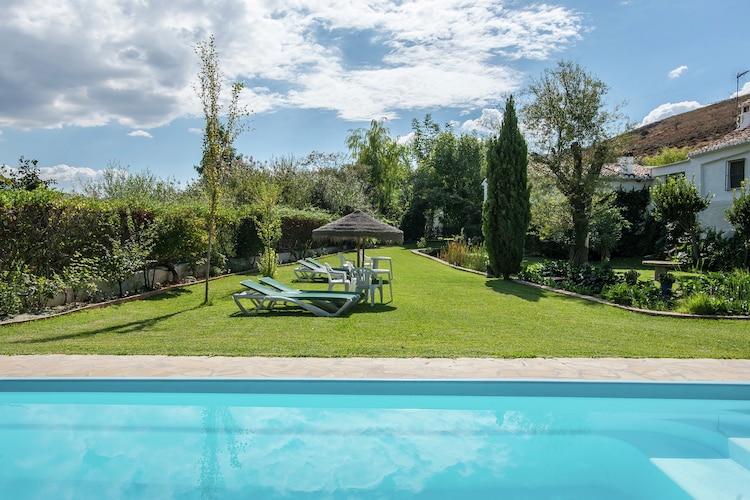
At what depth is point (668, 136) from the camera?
6031 centimetres

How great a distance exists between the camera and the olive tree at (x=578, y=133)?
16359 mm

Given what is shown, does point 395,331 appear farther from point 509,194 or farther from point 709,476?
point 509,194

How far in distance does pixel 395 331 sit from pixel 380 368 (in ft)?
7.47

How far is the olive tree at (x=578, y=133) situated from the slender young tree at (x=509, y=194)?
1.61m

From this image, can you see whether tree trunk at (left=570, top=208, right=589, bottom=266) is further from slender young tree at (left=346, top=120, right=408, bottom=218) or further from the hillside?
the hillside

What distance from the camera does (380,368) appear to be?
5.90 m

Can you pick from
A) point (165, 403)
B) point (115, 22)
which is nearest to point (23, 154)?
point (115, 22)

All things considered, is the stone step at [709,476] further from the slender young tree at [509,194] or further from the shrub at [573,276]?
the slender young tree at [509,194]

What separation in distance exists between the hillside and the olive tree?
36.4 metres

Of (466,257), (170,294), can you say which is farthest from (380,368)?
(466,257)

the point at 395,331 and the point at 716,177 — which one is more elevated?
the point at 716,177

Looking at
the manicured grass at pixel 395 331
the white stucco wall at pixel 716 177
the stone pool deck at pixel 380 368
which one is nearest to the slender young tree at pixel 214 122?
the manicured grass at pixel 395 331

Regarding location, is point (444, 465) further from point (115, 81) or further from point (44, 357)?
point (115, 81)

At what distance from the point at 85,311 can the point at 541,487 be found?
8.87m
